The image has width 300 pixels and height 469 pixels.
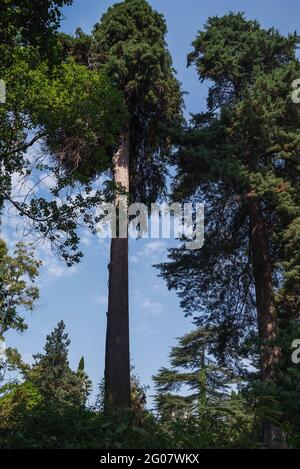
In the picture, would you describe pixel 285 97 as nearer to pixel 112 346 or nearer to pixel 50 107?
pixel 50 107

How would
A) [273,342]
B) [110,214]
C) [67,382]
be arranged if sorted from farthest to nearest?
1. [67,382]
2. [110,214]
3. [273,342]

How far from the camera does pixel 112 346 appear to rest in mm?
10766

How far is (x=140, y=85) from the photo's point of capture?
1491cm

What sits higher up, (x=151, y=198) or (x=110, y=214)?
(x=151, y=198)

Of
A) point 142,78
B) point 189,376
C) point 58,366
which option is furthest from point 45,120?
point 58,366

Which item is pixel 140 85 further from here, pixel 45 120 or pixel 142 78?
pixel 45 120

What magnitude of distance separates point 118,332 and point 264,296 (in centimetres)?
472

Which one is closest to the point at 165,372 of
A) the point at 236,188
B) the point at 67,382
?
the point at 67,382

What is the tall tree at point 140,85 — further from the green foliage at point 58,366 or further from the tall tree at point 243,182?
the green foliage at point 58,366

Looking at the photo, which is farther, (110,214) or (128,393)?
(110,214)

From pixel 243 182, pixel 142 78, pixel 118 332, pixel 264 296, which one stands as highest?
pixel 142 78

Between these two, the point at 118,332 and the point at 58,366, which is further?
the point at 58,366

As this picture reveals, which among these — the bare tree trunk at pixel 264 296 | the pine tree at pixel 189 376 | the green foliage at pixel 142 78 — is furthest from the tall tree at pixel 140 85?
the pine tree at pixel 189 376

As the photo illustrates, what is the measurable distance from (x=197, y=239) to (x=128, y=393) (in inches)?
236
